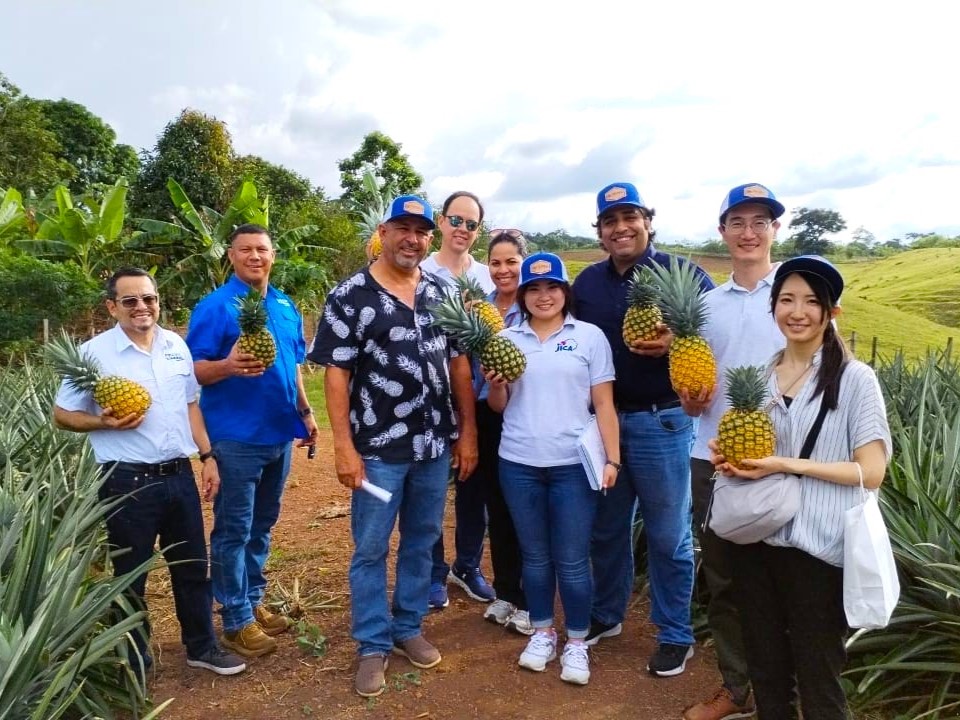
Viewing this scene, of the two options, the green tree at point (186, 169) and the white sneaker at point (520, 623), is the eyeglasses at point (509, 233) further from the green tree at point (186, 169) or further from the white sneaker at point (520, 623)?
the green tree at point (186, 169)

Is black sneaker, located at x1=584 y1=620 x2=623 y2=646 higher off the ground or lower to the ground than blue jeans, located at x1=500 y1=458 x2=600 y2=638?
lower

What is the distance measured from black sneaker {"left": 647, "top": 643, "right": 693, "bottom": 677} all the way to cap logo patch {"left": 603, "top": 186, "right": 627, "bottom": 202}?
8.52ft

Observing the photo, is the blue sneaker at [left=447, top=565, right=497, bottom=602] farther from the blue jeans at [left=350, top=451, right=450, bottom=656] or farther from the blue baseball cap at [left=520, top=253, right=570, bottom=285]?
the blue baseball cap at [left=520, top=253, right=570, bottom=285]

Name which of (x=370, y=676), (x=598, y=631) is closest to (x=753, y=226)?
(x=598, y=631)

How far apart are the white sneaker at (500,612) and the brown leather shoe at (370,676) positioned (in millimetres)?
944

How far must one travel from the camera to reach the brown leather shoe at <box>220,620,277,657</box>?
4422 mm

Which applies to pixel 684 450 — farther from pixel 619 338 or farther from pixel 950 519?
pixel 950 519

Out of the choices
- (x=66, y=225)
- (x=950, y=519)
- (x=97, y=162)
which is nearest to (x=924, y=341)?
(x=950, y=519)

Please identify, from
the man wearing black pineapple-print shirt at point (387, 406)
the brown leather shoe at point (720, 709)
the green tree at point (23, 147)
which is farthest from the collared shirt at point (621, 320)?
the green tree at point (23, 147)

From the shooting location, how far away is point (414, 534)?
420 centimetres

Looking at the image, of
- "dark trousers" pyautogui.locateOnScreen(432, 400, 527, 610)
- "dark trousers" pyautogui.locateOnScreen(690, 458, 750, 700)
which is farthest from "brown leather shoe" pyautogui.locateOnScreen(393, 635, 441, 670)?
"dark trousers" pyautogui.locateOnScreen(690, 458, 750, 700)

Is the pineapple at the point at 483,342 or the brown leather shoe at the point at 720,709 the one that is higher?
the pineapple at the point at 483,342

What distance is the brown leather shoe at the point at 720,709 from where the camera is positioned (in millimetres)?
3600

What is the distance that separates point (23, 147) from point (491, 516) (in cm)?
2857
